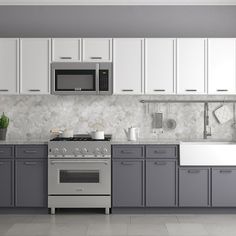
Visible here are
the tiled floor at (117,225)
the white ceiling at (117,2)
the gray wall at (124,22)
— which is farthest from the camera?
the gray wall at (124,22)

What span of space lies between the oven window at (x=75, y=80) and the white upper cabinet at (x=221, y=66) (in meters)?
1.51

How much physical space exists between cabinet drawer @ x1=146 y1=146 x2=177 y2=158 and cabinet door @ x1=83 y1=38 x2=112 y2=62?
1284 millimetres

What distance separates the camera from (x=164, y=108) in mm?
6430

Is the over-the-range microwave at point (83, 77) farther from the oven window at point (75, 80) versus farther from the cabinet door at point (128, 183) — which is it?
the cabinet door at point (128, 183)

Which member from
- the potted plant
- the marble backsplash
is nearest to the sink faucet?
the marble backsplash

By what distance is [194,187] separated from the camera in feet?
18.6

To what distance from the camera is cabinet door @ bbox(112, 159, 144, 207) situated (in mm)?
5691

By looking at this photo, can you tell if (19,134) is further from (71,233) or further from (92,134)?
(71,233)

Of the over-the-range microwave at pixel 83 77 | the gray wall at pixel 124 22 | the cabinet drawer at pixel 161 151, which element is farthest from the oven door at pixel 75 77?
the cabinet drawer at pixel 161 151

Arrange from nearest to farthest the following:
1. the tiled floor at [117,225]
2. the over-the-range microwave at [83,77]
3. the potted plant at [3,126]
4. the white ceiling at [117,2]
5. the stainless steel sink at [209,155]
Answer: the tiled floor at [117,225] < the stainless steel sink at [209,155] < the over-the-range microwave at [83,77] < the potted plant at [3,126] < the white ceiling at [117,2]

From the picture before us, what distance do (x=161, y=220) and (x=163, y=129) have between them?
145 centimetres

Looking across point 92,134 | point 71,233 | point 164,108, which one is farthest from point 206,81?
point 71,233

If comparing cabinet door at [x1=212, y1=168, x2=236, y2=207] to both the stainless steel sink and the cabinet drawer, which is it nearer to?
the stainless steel sink

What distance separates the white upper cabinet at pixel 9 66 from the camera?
601cm
